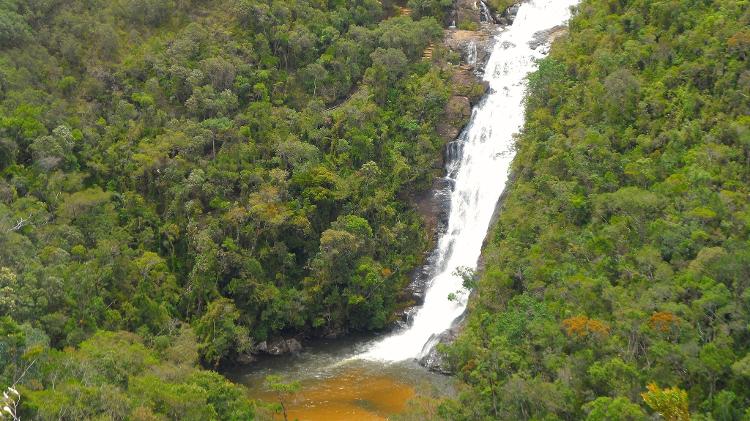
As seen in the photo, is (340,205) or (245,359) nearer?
(245,359)

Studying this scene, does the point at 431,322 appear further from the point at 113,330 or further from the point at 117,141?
the point at 117,141

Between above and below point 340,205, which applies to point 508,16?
above

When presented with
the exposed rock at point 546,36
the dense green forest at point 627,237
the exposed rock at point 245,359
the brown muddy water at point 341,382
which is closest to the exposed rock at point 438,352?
the brown muddy water at point 341,382

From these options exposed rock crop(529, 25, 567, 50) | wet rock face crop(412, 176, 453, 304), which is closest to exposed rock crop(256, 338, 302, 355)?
wet rock face crop(412, 176, 453, 304)

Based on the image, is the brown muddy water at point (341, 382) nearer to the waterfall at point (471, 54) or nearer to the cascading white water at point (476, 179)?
the cascading white water at point (476, 179)

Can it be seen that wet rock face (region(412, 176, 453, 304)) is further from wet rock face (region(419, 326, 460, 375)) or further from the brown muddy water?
the brown muddy water

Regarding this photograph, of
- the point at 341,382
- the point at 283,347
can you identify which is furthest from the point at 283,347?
the point at 341,382

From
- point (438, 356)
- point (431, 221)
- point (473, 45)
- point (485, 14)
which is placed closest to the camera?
point (438, 356)

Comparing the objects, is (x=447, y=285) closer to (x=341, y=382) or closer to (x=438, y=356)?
(x=438, y=356)
